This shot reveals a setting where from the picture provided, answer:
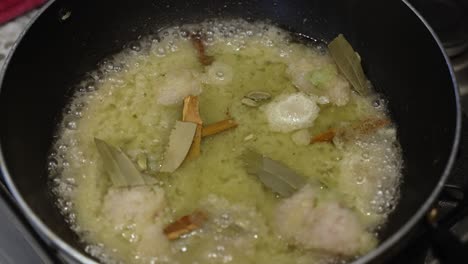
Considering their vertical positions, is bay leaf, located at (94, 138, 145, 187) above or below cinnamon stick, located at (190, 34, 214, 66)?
below

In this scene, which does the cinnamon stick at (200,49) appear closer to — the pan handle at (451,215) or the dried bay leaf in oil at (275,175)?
the dried bay leaf in oil at (275,175)

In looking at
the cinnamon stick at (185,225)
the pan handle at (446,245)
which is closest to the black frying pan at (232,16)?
the pan handle at (446,245)

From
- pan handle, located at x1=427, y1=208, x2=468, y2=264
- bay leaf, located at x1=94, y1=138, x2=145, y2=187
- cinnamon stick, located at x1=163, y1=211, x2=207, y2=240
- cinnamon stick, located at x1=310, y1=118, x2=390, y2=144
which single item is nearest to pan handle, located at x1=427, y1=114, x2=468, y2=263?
pan handle, located at x1=427, y1=208, x2=468, y2=264

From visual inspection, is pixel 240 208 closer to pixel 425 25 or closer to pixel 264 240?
pixel 264 240

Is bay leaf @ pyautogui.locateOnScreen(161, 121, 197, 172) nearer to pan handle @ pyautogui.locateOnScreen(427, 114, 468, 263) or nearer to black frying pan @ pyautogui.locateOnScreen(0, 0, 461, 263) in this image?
black frying pan @ pyautogui.locateOnScreen(0, 0, 461, 263)

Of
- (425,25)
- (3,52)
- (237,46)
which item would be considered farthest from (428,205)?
(3,52)

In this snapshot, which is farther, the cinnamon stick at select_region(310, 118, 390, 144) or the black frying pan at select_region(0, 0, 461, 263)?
the cinnamon stick at select_region(310, 118, 390, 144)

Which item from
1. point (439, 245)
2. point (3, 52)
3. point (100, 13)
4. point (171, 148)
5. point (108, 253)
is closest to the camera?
point (439, 245)

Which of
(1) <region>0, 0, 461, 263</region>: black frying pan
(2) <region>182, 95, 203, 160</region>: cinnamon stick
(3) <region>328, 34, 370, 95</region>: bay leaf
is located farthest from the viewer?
(3) <region>328, 34, 370, 95</region>: bay leaf
